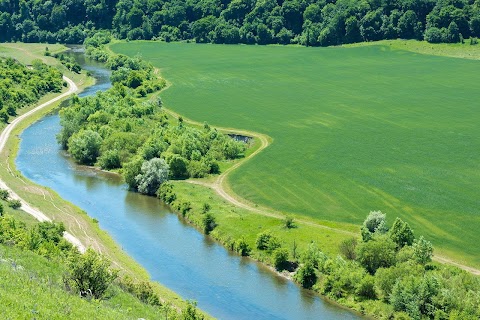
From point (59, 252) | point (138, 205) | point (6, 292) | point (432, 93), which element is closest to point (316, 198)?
point (138, 205)

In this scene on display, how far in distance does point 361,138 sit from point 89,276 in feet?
255

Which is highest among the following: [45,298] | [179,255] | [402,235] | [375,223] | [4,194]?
[45,298]

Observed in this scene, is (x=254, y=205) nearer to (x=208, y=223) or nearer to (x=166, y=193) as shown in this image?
(x=208, y=223)

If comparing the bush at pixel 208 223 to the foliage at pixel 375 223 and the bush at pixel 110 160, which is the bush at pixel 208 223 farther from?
the bush at pixel 110 160

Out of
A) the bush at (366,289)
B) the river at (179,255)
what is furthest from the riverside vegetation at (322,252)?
the river at (179,255)

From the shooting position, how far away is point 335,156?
119438 mm

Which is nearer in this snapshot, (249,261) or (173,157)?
(249,261)

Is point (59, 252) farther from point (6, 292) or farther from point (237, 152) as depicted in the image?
point (237, 152)

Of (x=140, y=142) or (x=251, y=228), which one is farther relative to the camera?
(x=140, y=142)

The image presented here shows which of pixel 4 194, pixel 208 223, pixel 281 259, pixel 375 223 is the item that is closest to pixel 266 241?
pixel 281 259

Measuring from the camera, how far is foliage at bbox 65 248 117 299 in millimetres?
60875

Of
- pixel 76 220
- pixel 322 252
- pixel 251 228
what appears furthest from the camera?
pixel 76 220

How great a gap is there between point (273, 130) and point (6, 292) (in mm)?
92792

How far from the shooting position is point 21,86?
595 ft
